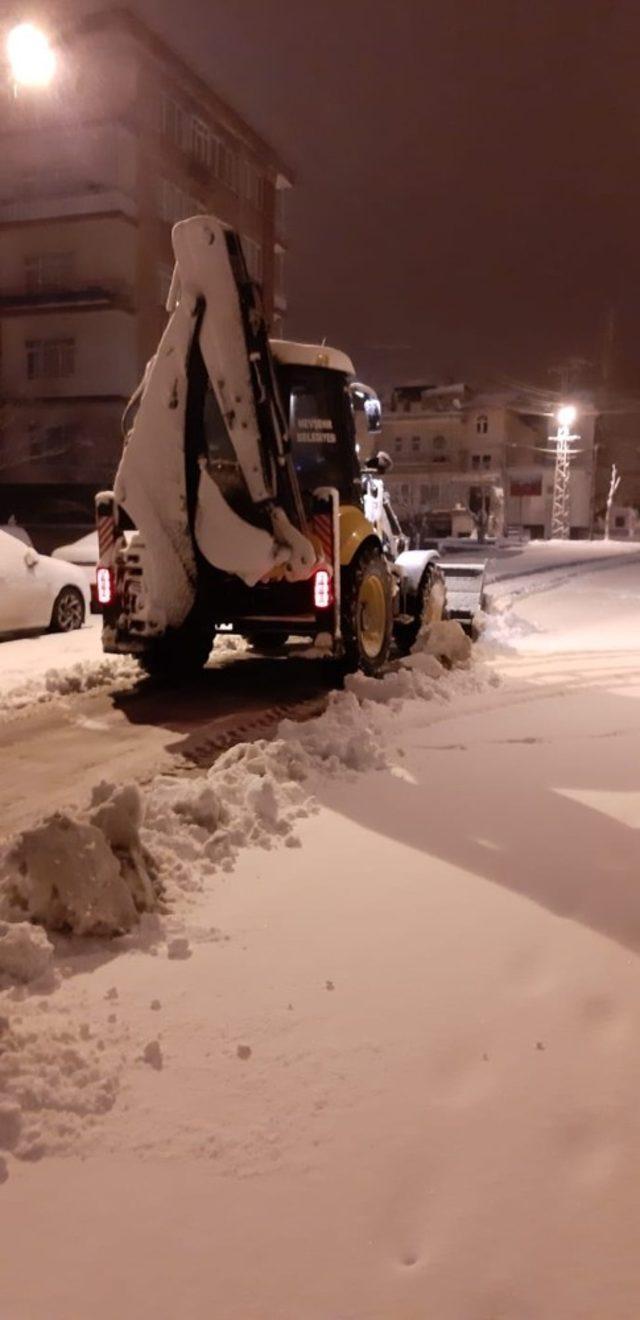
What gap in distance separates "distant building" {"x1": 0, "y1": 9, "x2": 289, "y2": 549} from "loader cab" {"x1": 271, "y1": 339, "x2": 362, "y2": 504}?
24.4m

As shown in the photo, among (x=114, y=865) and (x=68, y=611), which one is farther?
(x=68, y=611)

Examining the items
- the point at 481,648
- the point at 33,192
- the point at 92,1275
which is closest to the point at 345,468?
the point at 481,648

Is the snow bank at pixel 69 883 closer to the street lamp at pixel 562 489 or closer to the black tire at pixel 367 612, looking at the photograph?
the black tire at pixel 367 612

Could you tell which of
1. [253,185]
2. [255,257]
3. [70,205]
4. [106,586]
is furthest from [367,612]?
[253,185]

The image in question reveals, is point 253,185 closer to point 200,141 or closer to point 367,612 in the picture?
point 200,141

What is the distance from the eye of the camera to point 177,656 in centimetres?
1047

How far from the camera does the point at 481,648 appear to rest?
1222cm

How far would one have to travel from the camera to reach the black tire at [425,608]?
11.9 m

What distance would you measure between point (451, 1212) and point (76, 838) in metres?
2.12

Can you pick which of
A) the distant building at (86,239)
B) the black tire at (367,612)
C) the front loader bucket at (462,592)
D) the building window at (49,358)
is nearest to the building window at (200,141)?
the distant building at (86,239)

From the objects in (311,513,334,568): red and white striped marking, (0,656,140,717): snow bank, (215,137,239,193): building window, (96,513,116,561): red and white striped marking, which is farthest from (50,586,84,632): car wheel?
(215,137,239,193): building window

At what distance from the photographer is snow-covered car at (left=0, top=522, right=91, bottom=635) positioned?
12.5 meters

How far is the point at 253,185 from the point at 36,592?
115ft

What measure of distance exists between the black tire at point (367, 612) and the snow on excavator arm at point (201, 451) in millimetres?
813
